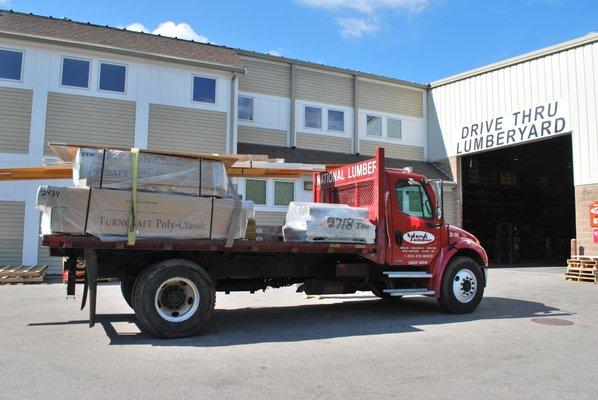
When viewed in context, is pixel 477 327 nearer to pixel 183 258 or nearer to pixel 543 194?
pixel 183 258

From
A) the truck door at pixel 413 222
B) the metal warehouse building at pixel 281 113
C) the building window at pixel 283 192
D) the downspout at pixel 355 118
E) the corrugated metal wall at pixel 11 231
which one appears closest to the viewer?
the truck door at pixel 413 222

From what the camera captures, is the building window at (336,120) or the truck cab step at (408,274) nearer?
the truck cab step at (408,274)

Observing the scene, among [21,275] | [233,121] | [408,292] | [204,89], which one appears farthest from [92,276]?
[204,89]

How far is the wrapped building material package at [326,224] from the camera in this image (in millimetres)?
8523

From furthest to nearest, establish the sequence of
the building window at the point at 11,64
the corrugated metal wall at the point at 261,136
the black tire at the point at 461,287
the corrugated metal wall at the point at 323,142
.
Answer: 1. the corrugated metal wall at the point at 323,142
2. the corrugated metal wall at the point at 261,136
3. the building window at the point at 11,64
4. the black tire at the point at 461,287

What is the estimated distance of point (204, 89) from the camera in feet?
58.8

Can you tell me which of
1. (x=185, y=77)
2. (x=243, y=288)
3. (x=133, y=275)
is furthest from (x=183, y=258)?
(x=185, y=77)

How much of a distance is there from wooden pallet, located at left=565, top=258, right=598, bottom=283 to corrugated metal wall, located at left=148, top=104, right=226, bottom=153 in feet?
40.3

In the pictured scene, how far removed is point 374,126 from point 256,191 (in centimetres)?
739

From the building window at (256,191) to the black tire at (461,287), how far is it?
33.5 feet

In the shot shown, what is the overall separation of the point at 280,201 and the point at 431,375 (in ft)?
46.3

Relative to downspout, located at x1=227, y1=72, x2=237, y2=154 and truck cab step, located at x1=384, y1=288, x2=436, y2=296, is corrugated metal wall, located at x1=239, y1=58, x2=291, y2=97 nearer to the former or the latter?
downspout, located at x1=227, y1=72, x2=237, y2=154

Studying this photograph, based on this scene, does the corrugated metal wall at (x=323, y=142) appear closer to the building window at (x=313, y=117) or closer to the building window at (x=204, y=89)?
the building window at (x=313, y=117)

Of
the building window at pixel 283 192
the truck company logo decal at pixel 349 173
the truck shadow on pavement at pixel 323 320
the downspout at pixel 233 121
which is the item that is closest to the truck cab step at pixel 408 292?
the truck shadow on pavement at pixel 323 320
